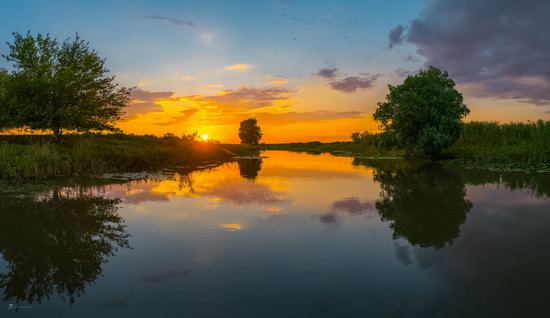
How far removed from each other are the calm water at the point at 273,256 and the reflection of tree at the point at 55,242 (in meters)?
0.04

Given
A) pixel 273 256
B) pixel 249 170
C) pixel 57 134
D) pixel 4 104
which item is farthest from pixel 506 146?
pixel 4 104

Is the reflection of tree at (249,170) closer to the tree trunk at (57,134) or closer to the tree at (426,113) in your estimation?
the tree trunk at (57,134)

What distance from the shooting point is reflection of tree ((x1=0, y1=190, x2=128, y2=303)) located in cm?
687

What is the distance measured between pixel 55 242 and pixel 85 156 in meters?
16.2

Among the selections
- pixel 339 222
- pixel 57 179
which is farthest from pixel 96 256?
pixel 57 179

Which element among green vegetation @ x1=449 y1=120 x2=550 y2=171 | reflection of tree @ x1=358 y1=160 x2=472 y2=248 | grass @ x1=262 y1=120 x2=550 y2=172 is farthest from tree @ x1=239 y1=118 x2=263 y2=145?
reflection of tree @ x1=358 y1=160 x2=472 y2=248

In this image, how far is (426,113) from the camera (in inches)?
1585

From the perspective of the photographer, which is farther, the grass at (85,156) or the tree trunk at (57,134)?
the tree trunk at (57,134)

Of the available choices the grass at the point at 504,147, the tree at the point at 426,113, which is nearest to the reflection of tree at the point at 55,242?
the grass at the point at 504,147

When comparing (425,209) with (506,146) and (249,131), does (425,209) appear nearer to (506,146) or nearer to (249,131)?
(506,146)

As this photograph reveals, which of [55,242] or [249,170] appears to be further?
[249,170]

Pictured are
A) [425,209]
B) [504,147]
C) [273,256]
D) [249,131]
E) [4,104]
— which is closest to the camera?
[273,256]

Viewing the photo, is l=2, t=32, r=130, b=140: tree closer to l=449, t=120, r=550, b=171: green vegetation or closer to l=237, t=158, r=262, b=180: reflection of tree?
l=237, t=158, r=262, b=180: reflection of tree

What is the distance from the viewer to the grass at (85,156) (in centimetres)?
2000
